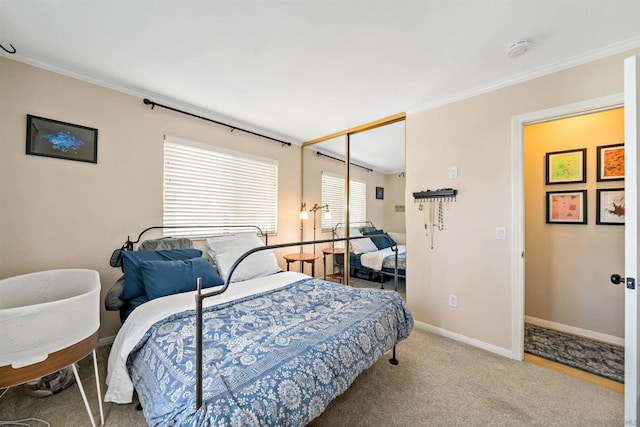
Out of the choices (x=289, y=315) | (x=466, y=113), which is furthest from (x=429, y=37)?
(x=289, y=315)

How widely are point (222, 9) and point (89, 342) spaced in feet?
6.90

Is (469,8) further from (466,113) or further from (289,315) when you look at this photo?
(289,315)

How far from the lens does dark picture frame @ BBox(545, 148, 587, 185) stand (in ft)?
8.66

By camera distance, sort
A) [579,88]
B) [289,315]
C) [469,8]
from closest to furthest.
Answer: [469,8], [289,315], [579,88]

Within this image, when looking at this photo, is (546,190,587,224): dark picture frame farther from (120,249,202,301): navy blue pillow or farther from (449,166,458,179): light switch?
(120,249,202,301): navy blue pillow

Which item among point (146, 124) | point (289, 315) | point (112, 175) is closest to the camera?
point (289, 315)

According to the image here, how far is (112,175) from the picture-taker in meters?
2.40

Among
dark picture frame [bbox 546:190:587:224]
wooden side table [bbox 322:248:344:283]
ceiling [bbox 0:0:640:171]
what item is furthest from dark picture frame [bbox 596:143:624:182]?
wooden side table [bbox 322:248:344:283]

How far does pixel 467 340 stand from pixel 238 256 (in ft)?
8.25

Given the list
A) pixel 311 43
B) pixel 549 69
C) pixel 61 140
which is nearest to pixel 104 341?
pixel 61 140

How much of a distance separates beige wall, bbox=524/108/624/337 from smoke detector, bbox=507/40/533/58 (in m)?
1.37

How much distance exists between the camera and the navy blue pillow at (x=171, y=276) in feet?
6.42

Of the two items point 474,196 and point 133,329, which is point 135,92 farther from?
point 474,196

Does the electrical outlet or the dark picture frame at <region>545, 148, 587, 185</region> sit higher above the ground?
the dark picture frame at <region>545, 148, 587, 185</region>
